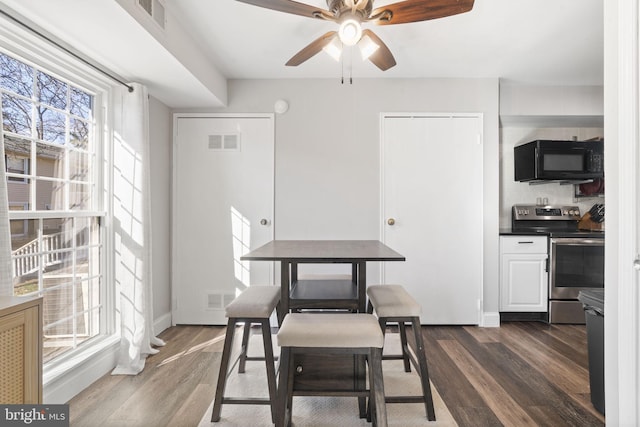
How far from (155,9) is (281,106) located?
1.53 meters

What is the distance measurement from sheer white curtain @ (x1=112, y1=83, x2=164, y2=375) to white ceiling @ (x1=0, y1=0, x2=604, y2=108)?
300mm

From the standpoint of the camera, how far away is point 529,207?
414 centimetres

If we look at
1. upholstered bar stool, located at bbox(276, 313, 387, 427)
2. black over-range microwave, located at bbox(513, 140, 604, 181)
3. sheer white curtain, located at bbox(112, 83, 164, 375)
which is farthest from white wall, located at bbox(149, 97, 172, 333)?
black over-range microwave, located at bbox(513, 140, 604, 181)

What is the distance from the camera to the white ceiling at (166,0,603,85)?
94.5 inches

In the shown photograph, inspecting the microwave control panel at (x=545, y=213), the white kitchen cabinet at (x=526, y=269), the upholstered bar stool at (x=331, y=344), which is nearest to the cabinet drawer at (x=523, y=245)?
the white kitchen cabinet at (x=526, y=269)

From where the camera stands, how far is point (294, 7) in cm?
176

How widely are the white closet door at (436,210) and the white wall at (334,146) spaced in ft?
0.39

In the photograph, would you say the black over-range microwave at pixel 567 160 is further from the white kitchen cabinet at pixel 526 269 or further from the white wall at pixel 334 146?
the white wall at pixel 334 146

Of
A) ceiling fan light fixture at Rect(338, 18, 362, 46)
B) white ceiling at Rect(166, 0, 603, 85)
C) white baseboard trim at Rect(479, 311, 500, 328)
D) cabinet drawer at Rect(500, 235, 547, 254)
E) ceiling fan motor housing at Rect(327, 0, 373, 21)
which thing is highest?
white ceiling at Rect(166, 0, 603, 85)

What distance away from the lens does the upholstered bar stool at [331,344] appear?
1508 mm

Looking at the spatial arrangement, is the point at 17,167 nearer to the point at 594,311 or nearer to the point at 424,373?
the point at 424,373

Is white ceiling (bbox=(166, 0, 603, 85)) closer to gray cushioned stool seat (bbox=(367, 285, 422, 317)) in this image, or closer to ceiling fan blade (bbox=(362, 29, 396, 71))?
ceiling fan blade (bbox=(362, 29, 396, 71))

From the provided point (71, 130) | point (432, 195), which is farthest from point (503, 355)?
point (71, 130)

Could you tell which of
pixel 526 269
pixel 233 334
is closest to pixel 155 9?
pixel 233 334
